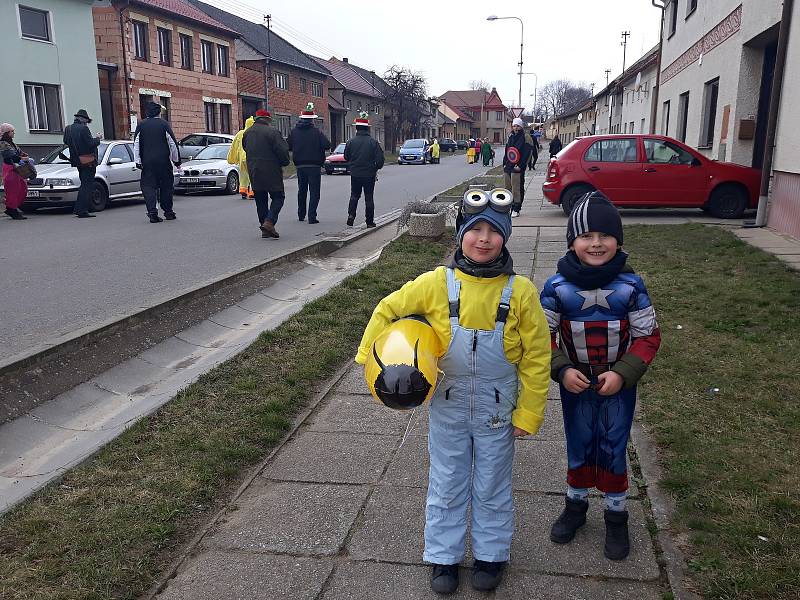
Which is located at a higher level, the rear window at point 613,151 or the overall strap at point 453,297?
the rear window at point 613,151

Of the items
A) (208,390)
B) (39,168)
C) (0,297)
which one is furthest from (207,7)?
(208,390)

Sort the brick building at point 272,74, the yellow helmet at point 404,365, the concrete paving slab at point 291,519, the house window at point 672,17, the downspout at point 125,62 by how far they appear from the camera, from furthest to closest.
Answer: the brick building at point 272,74
the downspout at point 125,62
the house window at point 672,17
the concrete paving slab at point 291,519
the yellow helmet at point 404,365

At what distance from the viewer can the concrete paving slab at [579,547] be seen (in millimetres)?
2750

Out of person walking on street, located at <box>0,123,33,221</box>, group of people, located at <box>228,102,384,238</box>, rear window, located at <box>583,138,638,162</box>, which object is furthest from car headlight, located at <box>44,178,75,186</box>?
rear window, located at <box>583,138,638,162</box>

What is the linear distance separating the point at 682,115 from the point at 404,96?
49.3 meters

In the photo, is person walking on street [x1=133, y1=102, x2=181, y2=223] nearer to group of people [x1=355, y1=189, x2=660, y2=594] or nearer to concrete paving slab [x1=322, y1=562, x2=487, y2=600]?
group of people [x1=355, y1=189, x2=660, y2=594]

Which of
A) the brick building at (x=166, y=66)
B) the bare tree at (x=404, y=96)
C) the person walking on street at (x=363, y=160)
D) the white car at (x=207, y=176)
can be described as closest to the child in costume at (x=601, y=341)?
the person walking on street at (x=363, y=160)

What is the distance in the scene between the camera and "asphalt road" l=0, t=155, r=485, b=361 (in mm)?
6141

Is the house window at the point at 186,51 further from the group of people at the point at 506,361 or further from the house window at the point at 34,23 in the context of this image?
the group of people at the point at 506,361

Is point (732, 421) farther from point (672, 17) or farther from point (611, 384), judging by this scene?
point (672, 17)

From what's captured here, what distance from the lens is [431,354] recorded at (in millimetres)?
2492

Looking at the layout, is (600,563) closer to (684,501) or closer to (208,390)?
(684,501)

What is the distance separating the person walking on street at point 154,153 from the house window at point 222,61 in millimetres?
25193

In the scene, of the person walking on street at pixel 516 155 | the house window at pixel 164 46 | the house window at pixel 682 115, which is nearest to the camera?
the person walking on street at pixel 516 155
